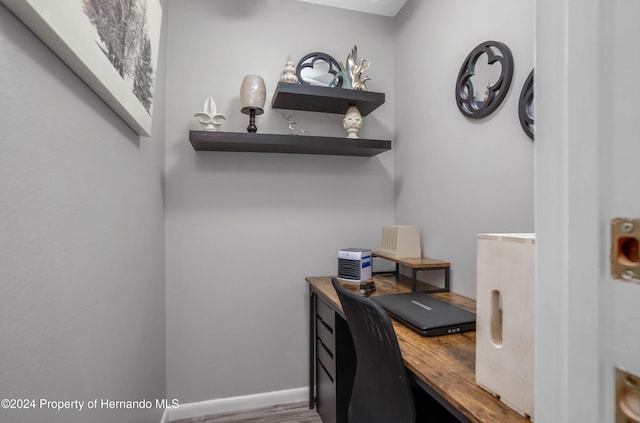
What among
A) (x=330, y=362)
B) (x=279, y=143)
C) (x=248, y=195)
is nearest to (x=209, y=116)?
(x=279, y=143)

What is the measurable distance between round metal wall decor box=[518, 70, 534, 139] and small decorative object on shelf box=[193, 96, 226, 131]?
1.53 m

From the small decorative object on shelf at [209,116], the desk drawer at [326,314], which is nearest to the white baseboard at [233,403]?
the desk drawer at [326,314]

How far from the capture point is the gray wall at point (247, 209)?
1.93m

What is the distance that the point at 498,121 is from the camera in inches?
55.6

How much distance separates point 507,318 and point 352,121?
5.27 feet

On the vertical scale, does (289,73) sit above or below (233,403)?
above

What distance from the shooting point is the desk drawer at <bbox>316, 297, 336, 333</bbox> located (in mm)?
1593

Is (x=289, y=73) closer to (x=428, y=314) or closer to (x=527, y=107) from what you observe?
(x=527, y=107)

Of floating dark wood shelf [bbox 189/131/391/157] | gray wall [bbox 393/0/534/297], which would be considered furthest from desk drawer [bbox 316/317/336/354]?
floating dark wood shelf [bbox 189/131/391/157]

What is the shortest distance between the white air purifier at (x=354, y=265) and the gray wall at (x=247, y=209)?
0.30 m

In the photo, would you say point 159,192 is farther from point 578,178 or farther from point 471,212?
point 578,178

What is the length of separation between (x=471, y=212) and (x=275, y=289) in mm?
Result: 1310

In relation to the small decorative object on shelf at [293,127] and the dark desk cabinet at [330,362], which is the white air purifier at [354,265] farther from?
the small decorative object on shelf at [293,127]

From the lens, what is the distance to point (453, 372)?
0.84 m
